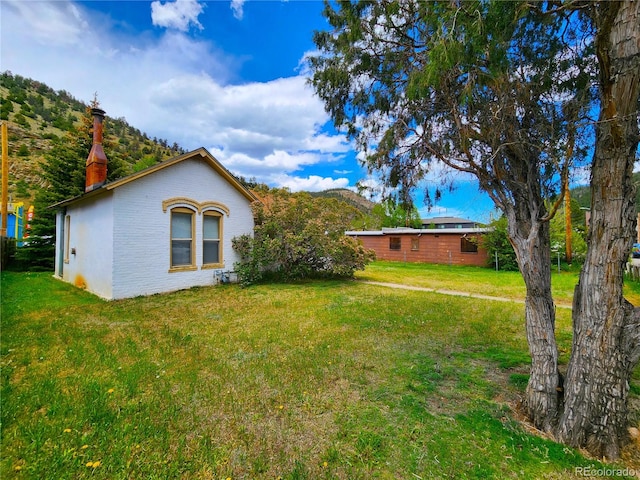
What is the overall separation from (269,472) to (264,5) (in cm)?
805

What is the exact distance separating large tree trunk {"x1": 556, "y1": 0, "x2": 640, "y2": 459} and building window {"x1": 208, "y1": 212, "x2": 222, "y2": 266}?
1002 centimetres

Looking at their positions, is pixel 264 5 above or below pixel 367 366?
above

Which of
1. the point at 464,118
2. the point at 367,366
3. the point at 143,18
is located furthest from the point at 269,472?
the point at 143,18

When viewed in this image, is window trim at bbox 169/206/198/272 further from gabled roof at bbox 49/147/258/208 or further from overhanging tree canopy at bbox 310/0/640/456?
overhanging tree canopy at bbox 310/0/640/456

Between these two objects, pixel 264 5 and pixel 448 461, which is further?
pixel 264 5

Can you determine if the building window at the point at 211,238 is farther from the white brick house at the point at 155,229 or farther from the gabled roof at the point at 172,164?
the gabled roof at the point at 172,164

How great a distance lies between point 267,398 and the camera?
3125 mm

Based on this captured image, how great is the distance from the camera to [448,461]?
7.22 feet

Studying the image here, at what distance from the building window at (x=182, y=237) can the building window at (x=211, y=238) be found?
475 millimetres

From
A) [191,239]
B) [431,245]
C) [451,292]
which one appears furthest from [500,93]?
[431,245]

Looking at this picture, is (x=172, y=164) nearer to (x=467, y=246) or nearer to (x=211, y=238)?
(x=211, y=238)

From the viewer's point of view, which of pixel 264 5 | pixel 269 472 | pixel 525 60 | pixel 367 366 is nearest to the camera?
pixel 269 472

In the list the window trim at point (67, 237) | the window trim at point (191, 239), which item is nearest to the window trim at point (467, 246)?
the window trim at point (191, 239)

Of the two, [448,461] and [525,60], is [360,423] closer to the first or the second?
[448,461]
